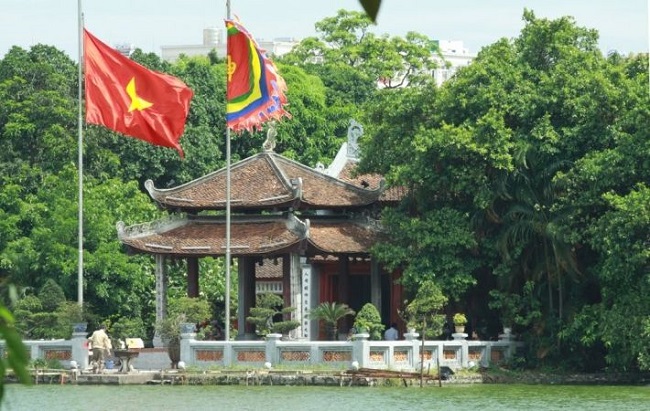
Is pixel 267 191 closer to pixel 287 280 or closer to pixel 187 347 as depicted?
pixel 287 280

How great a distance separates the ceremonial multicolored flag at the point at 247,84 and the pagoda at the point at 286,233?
2.78 meters

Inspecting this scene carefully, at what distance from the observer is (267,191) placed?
115 feet

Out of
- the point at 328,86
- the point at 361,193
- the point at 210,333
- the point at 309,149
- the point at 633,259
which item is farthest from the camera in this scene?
the point at 328,86

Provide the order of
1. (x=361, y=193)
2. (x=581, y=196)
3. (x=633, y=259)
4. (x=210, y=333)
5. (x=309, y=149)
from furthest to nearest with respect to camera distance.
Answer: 1. (x=309, y=149)
2. (x=361, y=193)
3. (x=210, y=333)
4. (x=581, y=196)
5. (x=633, y=259)

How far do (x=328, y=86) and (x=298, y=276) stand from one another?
2641 cm

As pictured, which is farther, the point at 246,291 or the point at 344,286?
the point at 344,286

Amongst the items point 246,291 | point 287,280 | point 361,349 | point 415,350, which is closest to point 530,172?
point 415,350

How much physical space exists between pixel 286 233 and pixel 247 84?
12.7 ft

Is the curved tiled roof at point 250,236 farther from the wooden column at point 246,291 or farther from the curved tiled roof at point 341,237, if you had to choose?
the wooden column at point 246,291

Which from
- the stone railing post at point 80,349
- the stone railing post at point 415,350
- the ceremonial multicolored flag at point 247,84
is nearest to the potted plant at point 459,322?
the stone railing post at point 415,350

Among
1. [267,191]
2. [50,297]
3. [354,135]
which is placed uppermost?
[354,135]

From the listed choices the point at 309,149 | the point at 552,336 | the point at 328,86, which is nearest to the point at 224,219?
the point at 552,336

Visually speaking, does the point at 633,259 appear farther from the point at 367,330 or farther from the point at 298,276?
the point at 298,276

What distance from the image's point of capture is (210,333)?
3303 centimetres
